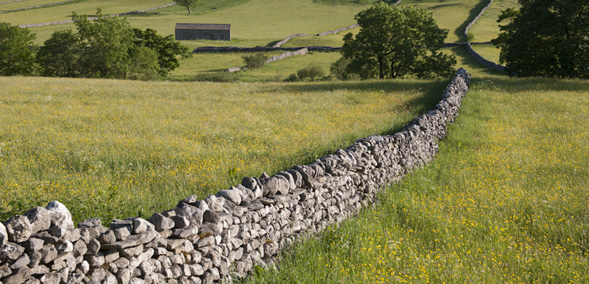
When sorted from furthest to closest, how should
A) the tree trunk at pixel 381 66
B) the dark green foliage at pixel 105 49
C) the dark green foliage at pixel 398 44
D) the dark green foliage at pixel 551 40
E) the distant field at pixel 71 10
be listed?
1. the distant field at pixel 71 10
2. the dark green foliage at pixel 105 49
3. the tree trunk at pixel 381 66
4. the dark green foliage at pixel 398 44
5. the dark green foliage at pixel 551 40

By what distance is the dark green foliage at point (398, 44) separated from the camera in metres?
41.2

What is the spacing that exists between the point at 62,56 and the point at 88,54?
9.31 ft

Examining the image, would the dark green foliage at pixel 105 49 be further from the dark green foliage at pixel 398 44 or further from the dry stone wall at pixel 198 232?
the dry stone wall at pixel 198 232

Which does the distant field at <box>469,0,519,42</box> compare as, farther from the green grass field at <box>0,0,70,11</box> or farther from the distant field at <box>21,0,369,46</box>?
the green grass field at <box>0,0,70,11</box>

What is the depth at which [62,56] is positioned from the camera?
49.0m

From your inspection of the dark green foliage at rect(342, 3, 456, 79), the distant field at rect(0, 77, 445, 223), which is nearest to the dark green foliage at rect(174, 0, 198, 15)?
the dark green foliage at rect(342, 3, 456, 79)

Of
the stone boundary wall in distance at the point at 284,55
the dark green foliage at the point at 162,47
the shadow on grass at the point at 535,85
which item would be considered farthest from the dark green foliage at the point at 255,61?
the shadow on grass at the point at 535,85

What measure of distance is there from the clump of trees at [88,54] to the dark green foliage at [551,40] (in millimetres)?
37437

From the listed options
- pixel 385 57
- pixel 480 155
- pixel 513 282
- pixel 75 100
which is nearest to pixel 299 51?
pixel 385 57

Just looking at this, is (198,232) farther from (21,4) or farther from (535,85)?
(21,4)

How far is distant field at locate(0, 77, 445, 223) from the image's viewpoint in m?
7.48

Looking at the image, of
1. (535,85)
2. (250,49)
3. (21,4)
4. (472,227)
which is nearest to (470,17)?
(250,49)

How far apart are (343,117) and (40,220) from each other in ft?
49.5

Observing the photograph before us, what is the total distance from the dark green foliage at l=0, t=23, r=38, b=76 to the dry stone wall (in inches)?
2138
